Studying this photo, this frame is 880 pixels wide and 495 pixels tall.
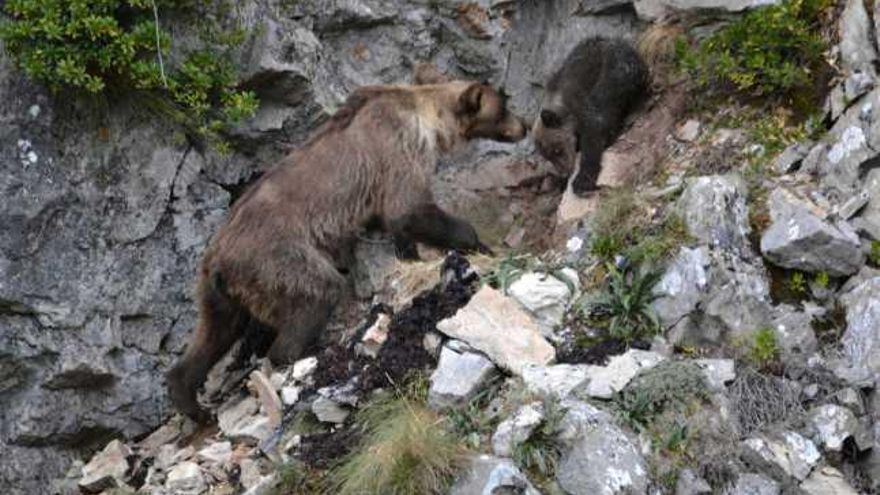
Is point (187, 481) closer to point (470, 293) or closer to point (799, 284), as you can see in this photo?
point (470, 293)

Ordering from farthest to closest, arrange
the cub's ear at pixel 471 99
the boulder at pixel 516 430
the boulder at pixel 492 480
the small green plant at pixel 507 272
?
the cub's ear at pixel 471 99 → the small green plant at pixel 507 272 → the boulder at pixel 516 430 → the boulder at pixel 492 480

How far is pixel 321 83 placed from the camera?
33.0ft

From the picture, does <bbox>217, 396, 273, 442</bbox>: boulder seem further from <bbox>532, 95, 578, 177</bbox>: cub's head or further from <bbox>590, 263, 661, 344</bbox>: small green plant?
<bbox>532, 95, 578, 177</bbox>: cub's head

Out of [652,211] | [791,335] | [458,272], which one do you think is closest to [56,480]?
[458,272]

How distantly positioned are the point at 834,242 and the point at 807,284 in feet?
1.01

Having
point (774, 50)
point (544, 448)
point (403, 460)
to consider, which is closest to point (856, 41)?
point (774, 50)

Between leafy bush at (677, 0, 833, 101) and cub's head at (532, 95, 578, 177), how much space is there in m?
1.19

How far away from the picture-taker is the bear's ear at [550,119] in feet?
32.0

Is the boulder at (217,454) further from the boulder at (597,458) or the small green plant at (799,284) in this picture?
the small green plant at (799,284)

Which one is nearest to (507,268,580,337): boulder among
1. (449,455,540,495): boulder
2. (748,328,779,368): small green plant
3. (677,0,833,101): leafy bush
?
(748,328,779,368): small green plant

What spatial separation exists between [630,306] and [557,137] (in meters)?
2.48

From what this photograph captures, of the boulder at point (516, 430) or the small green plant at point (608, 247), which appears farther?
the small green plant at point (608, 247)

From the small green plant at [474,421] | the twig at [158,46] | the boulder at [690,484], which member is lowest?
the boulder at [690,484]

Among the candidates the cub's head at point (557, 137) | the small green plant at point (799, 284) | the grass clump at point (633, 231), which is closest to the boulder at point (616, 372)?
the grass clump at point (633, 231)
